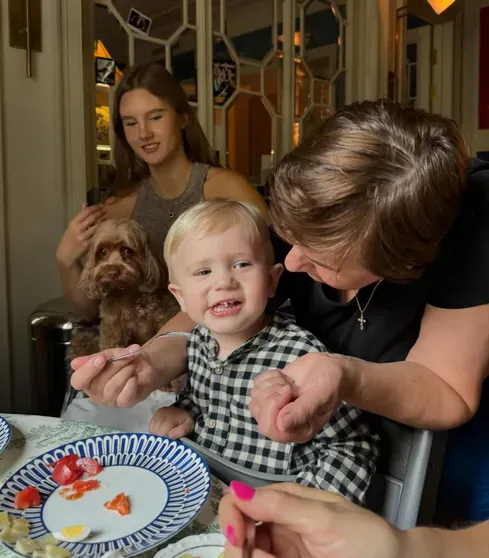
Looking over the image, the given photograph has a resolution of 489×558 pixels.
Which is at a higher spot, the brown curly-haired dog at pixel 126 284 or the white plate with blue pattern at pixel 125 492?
the brown curly-haired dog at pixel 126 284

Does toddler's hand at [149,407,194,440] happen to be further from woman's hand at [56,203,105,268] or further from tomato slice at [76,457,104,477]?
woman's hand at [56,203,105,268]

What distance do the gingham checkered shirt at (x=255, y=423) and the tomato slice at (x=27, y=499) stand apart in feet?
1.04

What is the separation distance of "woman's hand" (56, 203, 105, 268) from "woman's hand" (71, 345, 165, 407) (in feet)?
2.30

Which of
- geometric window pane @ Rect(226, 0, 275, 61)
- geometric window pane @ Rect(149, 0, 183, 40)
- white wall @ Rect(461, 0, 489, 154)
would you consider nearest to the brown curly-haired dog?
geometric window pane @ Rect(149, 0, 183, 40)

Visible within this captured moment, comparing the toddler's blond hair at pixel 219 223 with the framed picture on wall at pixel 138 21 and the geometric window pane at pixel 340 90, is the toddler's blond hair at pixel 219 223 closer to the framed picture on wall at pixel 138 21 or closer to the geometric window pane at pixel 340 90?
the framed picture on wall at pixel 138 21

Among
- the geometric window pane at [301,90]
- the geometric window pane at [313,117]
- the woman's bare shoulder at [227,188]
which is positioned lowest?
the woman's bare shoulder at [227,188]

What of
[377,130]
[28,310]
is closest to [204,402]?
[377,130]

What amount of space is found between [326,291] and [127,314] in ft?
2.12

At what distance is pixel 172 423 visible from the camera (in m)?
0.98

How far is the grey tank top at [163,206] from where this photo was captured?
1600 millimetres

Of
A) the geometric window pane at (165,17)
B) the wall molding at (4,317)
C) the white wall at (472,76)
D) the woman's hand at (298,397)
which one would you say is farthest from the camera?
the white wall at (472,76)

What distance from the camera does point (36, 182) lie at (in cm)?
198

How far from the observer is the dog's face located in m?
1.46

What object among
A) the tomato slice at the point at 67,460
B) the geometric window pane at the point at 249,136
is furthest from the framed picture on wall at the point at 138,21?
the tomato slice at the point at 67,460
